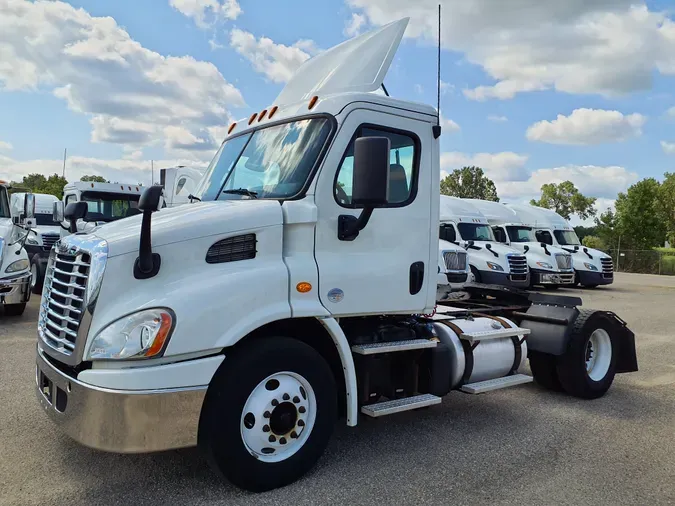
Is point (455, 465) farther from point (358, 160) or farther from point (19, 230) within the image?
point (19, 230)

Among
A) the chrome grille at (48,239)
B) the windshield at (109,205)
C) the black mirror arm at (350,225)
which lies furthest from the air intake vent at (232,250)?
the chrome grille at (48,239)

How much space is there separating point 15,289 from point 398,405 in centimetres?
835

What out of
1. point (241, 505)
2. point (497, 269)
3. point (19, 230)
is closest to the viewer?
point (241, 505)

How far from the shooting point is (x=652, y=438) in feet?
17.1

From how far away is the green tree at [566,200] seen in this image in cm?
9800

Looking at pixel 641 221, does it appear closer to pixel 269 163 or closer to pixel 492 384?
pixel 492 384

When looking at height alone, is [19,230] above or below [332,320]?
above

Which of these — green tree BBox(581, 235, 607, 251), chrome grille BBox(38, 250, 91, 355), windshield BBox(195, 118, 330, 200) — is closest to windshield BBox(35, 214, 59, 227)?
windshield BBox(195, 118, 330, 200)

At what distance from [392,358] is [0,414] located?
140 inches

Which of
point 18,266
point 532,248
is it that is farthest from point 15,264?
point 532,248

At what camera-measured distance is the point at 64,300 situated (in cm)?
381

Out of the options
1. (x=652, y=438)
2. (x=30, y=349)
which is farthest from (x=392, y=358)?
(x=30, y=349)

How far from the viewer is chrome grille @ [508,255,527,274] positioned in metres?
17.5

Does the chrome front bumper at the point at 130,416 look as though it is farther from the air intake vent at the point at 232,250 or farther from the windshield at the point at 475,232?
the windshield at the point at 475,232
